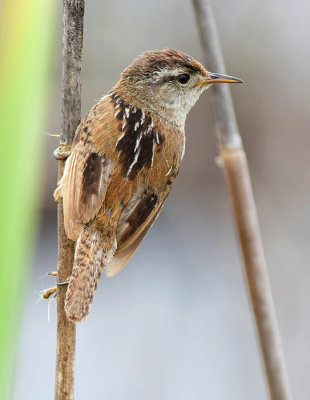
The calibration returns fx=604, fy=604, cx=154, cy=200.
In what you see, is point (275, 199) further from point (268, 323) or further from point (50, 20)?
point (50, 20)

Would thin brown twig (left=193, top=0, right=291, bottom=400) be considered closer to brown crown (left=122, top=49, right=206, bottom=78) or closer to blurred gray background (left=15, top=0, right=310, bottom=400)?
brown crown (left=122, top=49, right=206, bottom=78)

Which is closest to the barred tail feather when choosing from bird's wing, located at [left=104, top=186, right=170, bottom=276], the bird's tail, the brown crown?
the bird's tail

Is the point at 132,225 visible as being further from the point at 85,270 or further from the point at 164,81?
the point at 164,81

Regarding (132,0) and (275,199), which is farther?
(132,0)

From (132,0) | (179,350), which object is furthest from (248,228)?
(132,0)

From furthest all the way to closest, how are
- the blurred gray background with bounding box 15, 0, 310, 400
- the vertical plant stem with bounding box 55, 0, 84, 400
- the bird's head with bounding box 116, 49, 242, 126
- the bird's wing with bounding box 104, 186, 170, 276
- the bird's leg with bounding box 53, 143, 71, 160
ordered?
the blurred gray background with bounding box 15, 0, 310, 400, the bird's head with bounding box 116, 49, 242, 126, the bird's wing with bounding box 104, 186, 170, 276, the bird's leg with bounding box 53, 143, 71, 160, the vertical plant stem with bounding box 55, 0, 84, 400

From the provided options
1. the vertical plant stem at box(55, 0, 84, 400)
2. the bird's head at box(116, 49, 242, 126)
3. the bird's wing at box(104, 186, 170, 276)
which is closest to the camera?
the vertical plant stem at box(55, 0, 84, 400)
